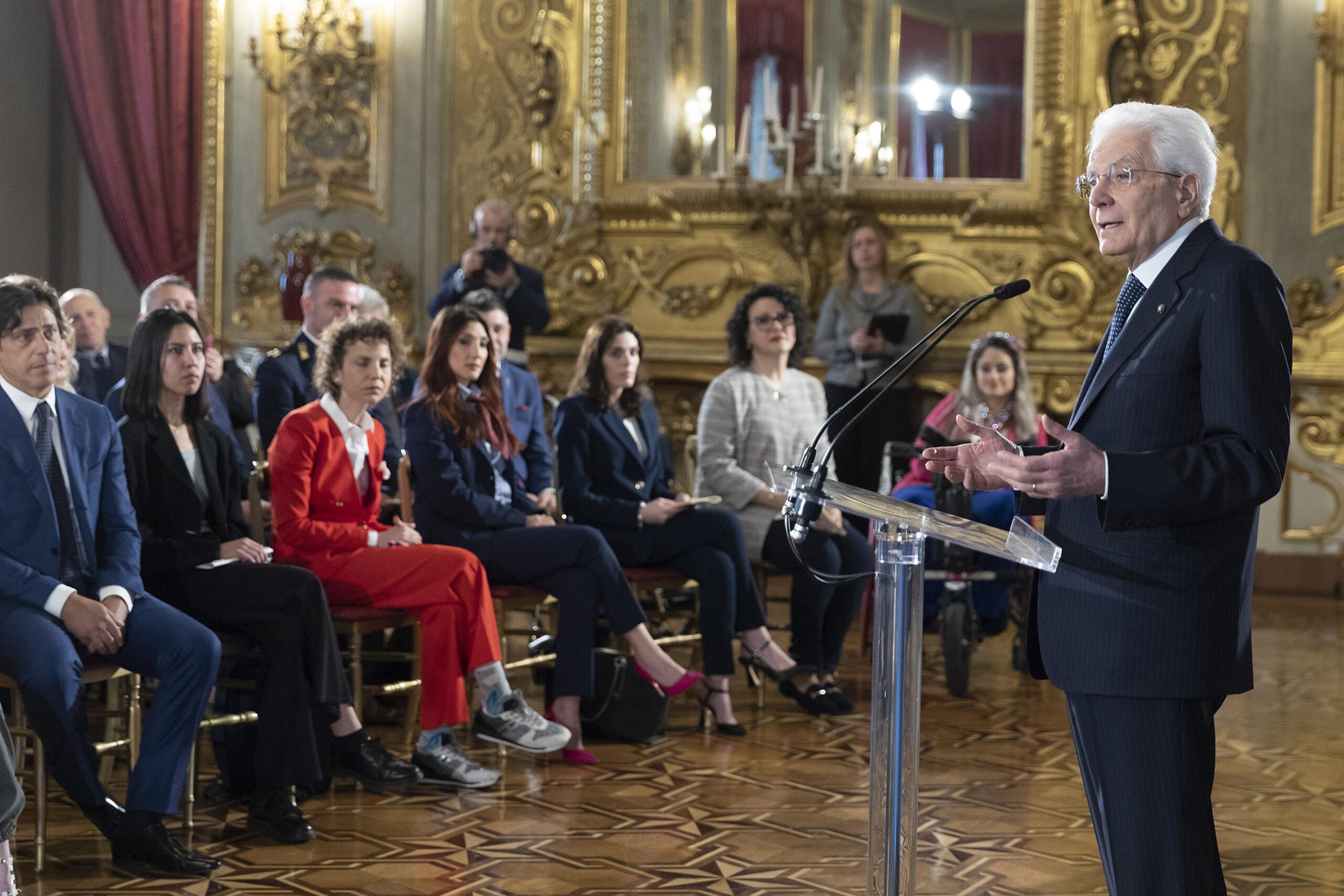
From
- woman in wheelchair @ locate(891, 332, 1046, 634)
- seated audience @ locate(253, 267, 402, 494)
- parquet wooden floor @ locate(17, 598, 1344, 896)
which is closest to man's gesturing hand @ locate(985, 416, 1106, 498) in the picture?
parquet wooden floor @ locate(17, 598, 1344, 896)

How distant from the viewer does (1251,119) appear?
676 cm

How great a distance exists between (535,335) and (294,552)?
3.45m

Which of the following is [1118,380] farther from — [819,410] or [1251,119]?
[1251,119]

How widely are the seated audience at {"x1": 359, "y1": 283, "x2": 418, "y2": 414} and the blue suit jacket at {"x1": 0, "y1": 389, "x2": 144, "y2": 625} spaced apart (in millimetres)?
1643

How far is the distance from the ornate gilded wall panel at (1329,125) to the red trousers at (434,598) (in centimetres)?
460

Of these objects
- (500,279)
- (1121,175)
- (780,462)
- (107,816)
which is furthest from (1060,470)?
(500,279)

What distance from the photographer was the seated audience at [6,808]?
2.19 m

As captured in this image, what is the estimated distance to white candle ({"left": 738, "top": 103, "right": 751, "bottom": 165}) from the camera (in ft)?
22.3

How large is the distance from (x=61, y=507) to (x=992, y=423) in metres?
3.16

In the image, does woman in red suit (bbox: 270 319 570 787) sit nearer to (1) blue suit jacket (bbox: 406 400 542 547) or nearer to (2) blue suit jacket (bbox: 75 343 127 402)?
(1) blue suit jacket (bbox: 406 400 542 547)

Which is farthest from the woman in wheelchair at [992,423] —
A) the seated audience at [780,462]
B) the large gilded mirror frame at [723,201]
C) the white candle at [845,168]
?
the white candle at [845,168]

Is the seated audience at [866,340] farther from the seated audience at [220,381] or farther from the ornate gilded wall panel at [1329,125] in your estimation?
the seated audience at [220,381]

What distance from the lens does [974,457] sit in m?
1.71

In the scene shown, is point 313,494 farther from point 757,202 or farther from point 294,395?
point 757,202
